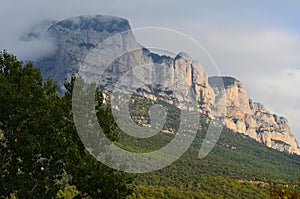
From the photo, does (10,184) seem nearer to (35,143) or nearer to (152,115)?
(35,143)

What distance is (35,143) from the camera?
2255cm

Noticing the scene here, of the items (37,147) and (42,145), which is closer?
(37,147)

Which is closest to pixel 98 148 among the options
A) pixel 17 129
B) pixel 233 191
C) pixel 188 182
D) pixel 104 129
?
pixel 104 129

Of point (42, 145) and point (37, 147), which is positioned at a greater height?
point (42, 145)

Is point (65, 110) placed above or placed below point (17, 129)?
above

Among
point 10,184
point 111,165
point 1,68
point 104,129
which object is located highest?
point 1,68

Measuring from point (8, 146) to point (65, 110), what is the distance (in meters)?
3.75

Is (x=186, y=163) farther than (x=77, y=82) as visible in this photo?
Yes

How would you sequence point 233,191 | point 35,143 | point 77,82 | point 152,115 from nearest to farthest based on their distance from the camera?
point 35,143 < point 77,82 < point 152,115 < point 233,191

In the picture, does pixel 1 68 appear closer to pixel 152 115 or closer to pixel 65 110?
pixel 65 110

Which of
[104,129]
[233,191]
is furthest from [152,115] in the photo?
[233,191]

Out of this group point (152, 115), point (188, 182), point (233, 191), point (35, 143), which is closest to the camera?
point (35, 143)

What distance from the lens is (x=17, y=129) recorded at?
23453 mm

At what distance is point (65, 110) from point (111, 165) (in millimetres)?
4221
